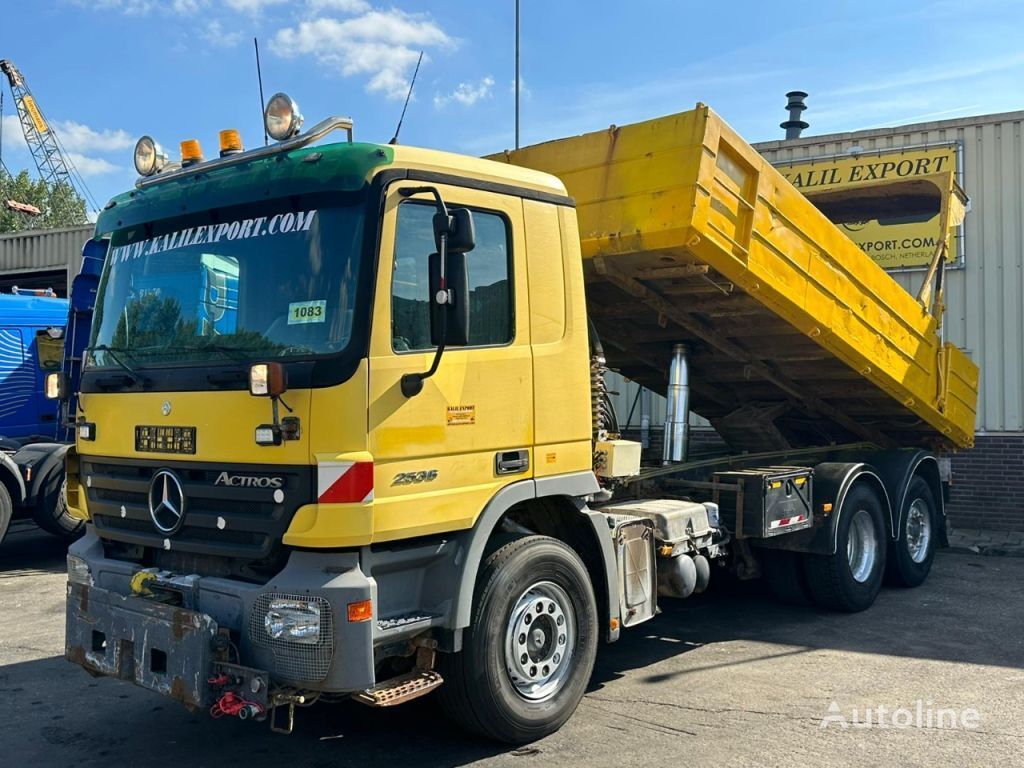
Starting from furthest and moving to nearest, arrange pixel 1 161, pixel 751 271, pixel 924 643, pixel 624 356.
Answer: pixel 1 161, pixel 624 356, pixel 924 643, pixel 751 271

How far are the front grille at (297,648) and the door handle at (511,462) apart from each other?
3.80 ft

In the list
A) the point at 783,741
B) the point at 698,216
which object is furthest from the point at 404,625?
the point at 698,216

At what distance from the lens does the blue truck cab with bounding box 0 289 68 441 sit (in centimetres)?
1042

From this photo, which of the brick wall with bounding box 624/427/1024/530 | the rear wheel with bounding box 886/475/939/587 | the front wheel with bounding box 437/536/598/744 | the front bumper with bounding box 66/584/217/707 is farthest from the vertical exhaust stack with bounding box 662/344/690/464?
the brick wall with bounding box 624/427/1024/530

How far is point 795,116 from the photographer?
49.0 feet

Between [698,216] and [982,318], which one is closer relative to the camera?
[698,216]

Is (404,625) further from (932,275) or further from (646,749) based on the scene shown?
(932,275)

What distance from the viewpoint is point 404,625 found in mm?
4184

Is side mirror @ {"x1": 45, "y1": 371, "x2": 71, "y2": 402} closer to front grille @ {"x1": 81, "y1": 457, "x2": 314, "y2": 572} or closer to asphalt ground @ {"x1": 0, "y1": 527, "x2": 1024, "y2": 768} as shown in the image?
front grille @ {"x1": 81, "y1": 457, "x2": 314, "y2": 572}

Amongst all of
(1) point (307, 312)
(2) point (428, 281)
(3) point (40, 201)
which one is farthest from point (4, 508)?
(3) point (40, 201)

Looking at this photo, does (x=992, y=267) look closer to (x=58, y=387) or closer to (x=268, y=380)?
(x=268, y=380)

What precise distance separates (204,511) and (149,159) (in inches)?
80.9

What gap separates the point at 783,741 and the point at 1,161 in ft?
196

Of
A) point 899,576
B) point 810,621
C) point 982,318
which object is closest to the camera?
point 810,621
